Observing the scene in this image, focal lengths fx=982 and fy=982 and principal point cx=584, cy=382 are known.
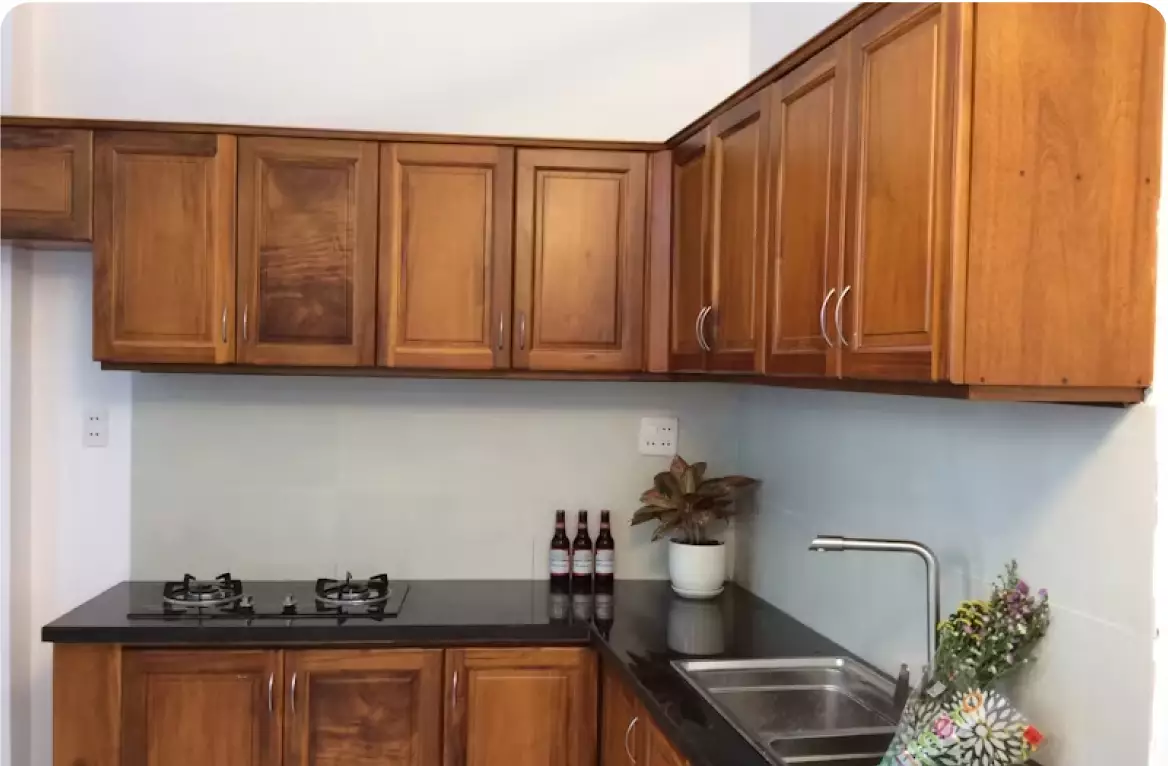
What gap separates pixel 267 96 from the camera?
290 centimetres

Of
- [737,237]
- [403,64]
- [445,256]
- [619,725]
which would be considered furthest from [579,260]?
[619,725]

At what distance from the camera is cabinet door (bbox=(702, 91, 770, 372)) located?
206 cm

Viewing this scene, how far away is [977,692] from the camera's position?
4.77 ft

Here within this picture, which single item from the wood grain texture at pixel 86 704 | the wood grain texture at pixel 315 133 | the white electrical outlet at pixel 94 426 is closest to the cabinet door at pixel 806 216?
the wood grain texture at pixel 315 133

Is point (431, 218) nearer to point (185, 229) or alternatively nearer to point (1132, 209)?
point (185, 229)

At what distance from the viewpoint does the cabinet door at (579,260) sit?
8.80ft

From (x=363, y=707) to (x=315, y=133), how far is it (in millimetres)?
1486

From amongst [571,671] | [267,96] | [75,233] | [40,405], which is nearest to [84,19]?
[267,96]

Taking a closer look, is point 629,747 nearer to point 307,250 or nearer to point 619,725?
point 619,725

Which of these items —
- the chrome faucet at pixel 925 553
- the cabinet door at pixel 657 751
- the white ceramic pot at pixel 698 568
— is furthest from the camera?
the white ceramic pot at pixel 698 568

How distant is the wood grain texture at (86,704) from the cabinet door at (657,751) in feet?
4.21

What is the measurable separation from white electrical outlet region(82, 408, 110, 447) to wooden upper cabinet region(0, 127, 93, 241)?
56cm

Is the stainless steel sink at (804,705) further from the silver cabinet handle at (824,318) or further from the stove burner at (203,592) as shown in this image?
the stove burner at (203,592)

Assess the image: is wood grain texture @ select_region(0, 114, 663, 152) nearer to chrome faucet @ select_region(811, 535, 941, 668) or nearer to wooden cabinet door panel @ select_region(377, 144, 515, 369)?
wooden cabinet door panel @ select_region(377, 144, 515, 369)
